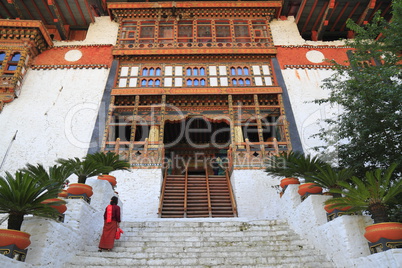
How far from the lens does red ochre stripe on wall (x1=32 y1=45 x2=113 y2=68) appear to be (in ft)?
41.3

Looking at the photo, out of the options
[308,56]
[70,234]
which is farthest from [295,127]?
[70,234]

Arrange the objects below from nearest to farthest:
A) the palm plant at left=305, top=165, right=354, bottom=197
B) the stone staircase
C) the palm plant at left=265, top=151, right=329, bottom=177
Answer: the stone staircase, the palm plant at left=305, top=165, right=354, bottom=197, the palm plant at left=265, top=151, right=329, bottom=177

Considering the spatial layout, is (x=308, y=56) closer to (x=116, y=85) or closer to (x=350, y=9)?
(x=350, y=9)

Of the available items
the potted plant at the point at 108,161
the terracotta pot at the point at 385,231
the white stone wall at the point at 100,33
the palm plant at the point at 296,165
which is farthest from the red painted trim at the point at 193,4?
the terracotta pot at the point at 385,231

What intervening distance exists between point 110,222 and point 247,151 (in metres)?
6.18

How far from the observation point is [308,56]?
13.0m

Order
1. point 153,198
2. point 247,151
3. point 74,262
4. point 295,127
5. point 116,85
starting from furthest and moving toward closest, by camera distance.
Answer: point 116,85
point 295,127
point 247,151
point 153,198
point 74,262

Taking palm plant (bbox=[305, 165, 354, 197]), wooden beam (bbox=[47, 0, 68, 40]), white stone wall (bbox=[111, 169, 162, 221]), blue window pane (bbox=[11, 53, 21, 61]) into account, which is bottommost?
palm plant (bbox=[305, 165, 354, 197])

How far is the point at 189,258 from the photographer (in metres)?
4.19

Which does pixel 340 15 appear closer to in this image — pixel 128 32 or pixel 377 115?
pixel 128 32

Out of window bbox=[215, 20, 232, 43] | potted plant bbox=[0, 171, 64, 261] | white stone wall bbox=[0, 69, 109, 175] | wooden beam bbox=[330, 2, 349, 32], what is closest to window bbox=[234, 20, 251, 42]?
window bbox=[215, 20, 232, 43]

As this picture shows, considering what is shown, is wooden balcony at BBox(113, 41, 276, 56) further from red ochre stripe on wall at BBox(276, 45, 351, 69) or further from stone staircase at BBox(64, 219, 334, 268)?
stone staircase at BBox(64, 219, 334, 268)

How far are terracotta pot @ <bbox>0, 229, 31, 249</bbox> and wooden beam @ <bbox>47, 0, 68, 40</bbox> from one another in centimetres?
1253

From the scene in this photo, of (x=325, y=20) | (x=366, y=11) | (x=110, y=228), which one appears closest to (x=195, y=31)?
(x=325, y=20)
